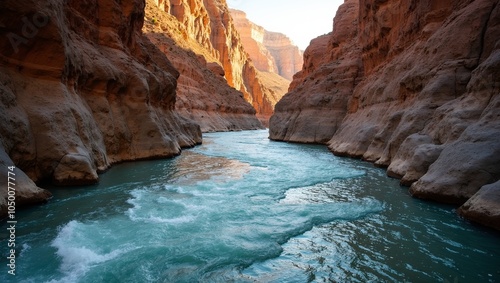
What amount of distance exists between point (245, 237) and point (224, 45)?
126270 mm

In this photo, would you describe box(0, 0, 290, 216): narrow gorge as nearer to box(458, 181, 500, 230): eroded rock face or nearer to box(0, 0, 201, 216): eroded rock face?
box(0, 0, 201, 216): eroded rock face

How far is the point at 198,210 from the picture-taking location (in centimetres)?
898

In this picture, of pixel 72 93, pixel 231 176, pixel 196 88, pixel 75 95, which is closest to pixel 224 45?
pixel 196 88

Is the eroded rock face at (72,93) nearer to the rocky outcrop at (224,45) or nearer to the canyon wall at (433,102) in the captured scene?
the canyon wall at (433,102)

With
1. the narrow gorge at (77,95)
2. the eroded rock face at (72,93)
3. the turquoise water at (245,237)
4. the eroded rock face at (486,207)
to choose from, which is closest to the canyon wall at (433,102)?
the eroded rock face at (486,207)

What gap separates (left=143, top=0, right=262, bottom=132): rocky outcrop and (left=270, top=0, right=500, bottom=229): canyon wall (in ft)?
106

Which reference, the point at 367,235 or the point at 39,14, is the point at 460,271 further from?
the point at 39,14

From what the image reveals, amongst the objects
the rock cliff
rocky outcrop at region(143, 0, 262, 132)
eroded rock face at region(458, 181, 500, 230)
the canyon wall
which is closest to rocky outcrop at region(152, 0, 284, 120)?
rocky outcrop at region(143, 0, 262, 132)

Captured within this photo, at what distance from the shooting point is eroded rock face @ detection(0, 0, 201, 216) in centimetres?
1034

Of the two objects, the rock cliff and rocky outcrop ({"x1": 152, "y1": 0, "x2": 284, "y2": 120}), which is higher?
rocky outcrop ({"x1": 152, "y1": 0, "x2": 284, "y2": 120})

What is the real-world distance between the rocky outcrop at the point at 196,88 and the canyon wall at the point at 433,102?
3237 cm

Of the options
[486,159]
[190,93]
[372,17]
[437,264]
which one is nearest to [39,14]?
[437,264]

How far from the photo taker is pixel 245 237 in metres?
7.04

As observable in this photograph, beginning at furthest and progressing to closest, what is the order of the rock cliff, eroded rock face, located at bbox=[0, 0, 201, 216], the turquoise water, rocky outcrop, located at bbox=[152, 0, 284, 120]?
rocky outcrop, located at bbox=[152, 0, 284, 120] → eroded rock face, located at bbox=[0, 0, 201, 216] → the rock cliff → the turquoise water
